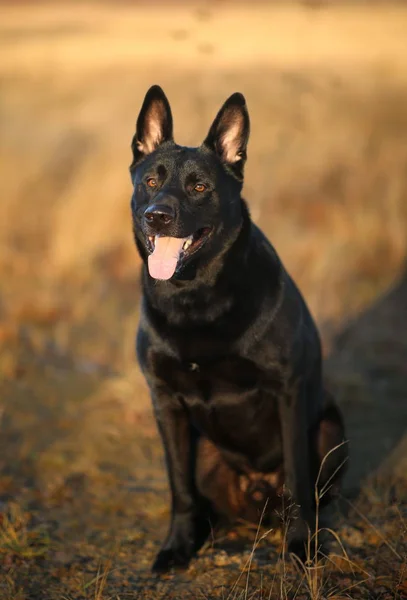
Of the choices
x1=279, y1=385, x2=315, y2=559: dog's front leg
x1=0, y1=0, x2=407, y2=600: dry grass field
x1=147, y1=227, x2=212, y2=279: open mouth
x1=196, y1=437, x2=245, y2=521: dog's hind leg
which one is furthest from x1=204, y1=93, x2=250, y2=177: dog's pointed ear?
x1=0, y1=0, x2=407, y2=600: dry grass field

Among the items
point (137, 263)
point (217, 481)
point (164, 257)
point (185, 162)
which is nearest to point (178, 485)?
point (217, 481)

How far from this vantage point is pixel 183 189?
3.10 m

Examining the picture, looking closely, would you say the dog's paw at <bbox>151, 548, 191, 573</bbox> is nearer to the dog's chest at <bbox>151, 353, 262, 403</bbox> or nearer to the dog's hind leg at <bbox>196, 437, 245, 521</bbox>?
the dog's hind leg at <bbox>196, 437, 245, 521</bbox>

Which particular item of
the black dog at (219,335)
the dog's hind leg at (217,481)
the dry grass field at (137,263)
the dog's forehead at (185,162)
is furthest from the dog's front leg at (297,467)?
the dog's forehead at (185,162)

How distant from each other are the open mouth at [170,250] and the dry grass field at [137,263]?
Answer: 3.77ft

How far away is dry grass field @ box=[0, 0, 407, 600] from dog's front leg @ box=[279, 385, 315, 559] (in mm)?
158

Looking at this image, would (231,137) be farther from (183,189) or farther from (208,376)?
(208,376)

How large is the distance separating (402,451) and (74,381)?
8.07 ft

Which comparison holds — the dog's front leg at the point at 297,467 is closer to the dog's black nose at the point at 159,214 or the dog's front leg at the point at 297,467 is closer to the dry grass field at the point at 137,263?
the dry grass field at the point at 137,263

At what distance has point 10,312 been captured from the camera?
661 centimetres

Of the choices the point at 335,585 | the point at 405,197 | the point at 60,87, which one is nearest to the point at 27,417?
the point at 335,585

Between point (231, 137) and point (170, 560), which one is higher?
point (231, 137)

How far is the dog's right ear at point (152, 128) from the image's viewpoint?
333 cm

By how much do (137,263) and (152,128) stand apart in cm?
450
